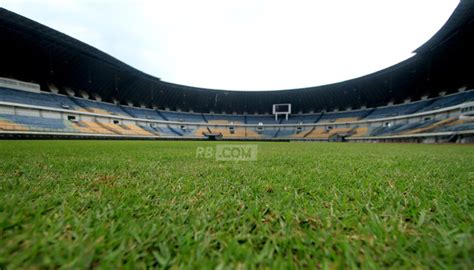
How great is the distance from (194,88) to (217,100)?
5.01m

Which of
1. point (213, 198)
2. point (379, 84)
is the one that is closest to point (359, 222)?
point (213, 198)

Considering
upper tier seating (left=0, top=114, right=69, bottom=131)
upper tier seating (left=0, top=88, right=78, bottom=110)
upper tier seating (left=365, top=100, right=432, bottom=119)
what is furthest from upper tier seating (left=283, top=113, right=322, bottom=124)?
upper tier seating (left=0, top=88, right=78, bottom=110)

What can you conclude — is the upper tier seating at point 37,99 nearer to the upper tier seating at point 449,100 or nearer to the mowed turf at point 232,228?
the mowed turf at point 232,228

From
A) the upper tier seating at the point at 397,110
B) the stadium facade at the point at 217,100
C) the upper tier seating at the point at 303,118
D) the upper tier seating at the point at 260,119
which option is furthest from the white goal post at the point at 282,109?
the upper tier seating at the point at 397,110

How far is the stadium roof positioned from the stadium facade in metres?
0.08

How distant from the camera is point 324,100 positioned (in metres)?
30.4

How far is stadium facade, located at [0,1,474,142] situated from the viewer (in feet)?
48.2

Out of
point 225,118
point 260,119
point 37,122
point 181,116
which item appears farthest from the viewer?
point 260,119

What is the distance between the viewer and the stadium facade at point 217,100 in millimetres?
14702

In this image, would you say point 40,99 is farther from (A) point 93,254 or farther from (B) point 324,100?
(B) point 324,100

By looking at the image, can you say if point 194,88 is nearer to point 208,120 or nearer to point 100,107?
point 208,120

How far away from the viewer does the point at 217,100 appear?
33188mm

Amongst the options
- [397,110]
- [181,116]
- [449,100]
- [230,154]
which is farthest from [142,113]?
[449,100]

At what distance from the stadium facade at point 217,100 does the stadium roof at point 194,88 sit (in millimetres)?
79
